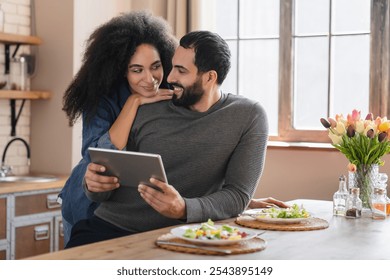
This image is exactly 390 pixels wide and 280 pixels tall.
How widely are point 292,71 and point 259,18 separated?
45 centimetres

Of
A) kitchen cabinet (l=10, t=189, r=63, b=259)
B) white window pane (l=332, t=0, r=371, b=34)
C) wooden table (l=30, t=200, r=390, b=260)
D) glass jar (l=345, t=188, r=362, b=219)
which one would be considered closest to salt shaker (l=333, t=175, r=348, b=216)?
glass jar (l=345, t=188, r=362, b=219)

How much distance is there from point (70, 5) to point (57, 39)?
244 millimetres

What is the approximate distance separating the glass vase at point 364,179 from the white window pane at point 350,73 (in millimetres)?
1451

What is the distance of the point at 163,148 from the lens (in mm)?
2729

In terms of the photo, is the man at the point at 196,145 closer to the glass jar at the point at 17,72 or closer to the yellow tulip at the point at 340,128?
the yellow tulip at the point at 340,128

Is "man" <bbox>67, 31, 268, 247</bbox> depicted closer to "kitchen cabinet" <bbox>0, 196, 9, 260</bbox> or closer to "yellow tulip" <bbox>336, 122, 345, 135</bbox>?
"yellow tulip" <bbox>336, 122, 345, 135</bbox>

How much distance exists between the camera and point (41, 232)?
4.09m

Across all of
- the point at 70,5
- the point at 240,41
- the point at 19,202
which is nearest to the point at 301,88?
the point at 240,41

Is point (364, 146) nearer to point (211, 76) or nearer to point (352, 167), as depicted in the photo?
point (352, 167)

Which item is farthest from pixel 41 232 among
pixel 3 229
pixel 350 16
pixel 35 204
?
pixel 350 16

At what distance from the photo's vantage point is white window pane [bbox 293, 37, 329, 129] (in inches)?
174

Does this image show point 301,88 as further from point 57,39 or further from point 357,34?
point 57,39

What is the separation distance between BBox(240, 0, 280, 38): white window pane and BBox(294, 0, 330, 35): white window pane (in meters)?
0.15

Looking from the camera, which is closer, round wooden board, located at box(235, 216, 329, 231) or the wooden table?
the wooden table
